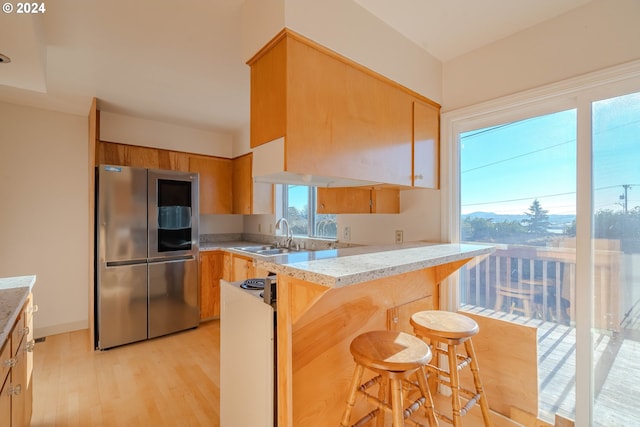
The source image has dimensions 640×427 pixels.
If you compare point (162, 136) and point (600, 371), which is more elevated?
point (162, 136)

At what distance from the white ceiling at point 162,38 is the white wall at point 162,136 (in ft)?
1.72

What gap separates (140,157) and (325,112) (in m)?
2.87

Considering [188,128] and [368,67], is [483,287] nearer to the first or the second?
[368,67]

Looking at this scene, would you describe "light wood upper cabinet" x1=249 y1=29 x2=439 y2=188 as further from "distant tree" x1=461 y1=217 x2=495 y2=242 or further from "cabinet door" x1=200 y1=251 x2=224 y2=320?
"cabinet door" x1=200 y1=251 x2=224 y2=320

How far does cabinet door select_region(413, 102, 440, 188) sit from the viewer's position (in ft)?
6.49

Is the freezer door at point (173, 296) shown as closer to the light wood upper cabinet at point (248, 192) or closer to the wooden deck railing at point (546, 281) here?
→ the light wood upper cabinet at point (248, 192)

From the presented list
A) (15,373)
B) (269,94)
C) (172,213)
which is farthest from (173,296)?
(269,94)

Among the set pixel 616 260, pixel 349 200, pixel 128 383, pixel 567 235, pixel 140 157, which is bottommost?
pixel 128 383

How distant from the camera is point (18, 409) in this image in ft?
4.12

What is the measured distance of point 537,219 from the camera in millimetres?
1761

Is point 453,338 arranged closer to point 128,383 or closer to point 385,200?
point 385,200

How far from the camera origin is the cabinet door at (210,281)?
349 centimetres

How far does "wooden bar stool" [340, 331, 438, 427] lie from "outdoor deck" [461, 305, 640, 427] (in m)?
0.95

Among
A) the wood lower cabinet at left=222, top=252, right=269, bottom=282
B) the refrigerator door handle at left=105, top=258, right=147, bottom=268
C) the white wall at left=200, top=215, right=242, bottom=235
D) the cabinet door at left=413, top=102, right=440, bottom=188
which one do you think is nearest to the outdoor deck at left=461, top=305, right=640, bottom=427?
the cabinet door at left=413, top=102, right=440, bottom=188
